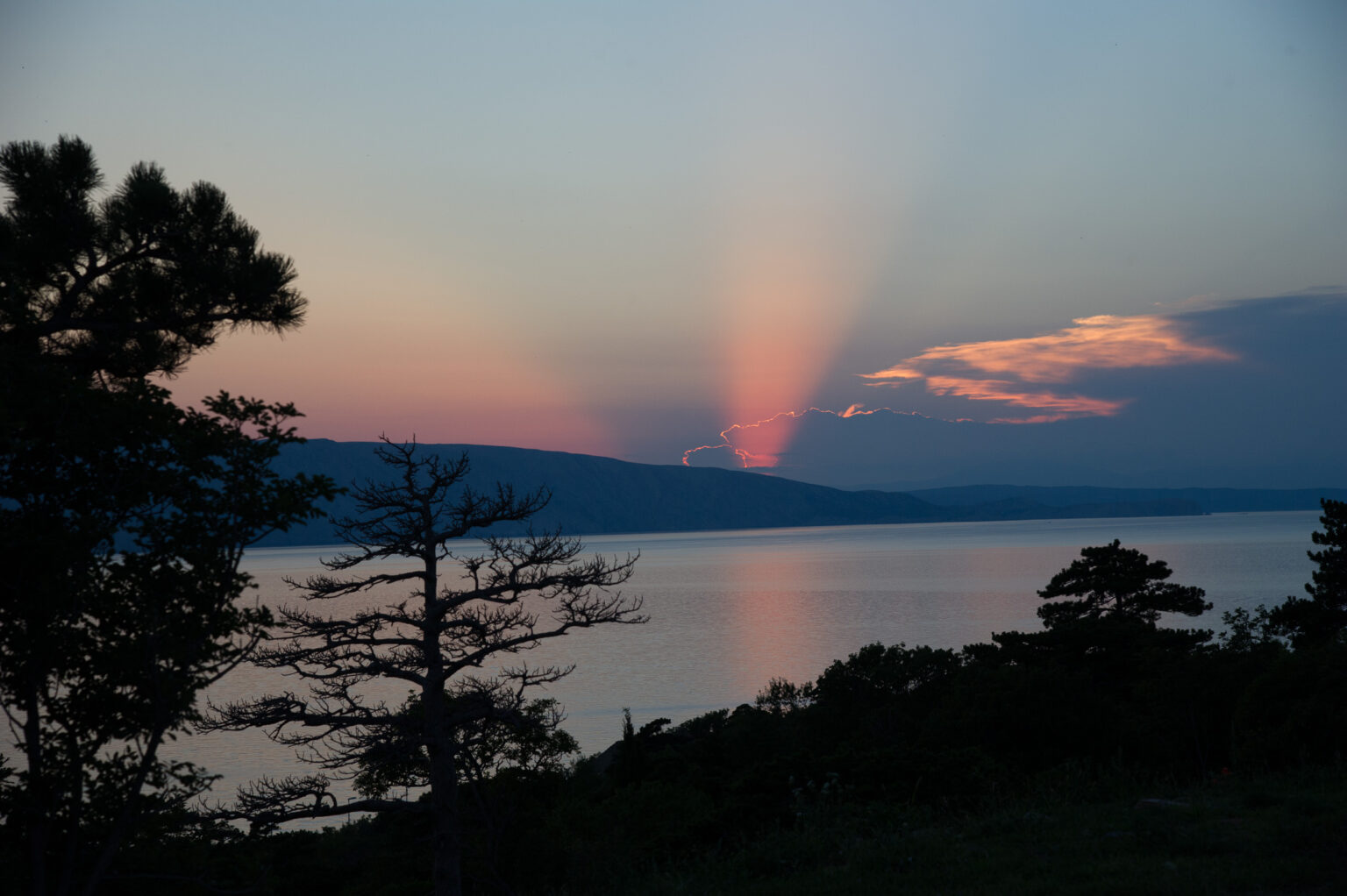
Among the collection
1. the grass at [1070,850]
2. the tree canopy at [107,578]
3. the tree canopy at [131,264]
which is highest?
the tree canopy at [131,264]

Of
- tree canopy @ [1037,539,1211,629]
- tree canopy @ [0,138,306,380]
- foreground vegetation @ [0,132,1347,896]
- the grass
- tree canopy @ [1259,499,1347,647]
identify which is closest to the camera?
the grass

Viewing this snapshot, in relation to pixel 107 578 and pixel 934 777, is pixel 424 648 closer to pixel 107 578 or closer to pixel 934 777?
pixel 934 777

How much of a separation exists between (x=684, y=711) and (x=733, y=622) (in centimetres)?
4928

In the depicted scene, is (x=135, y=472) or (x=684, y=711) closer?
(x=135, y=472)

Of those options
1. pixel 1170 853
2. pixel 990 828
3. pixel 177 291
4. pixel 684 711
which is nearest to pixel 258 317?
pixel 177 291

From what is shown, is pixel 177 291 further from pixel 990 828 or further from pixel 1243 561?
pixel 1243 561

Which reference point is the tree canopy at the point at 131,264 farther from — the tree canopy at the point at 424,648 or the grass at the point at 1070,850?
the grass at the point at 1070,850

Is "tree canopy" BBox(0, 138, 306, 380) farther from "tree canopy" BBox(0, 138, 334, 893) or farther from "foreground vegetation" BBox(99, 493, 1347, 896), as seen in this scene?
"foreground vegetation" BBox(99, 493, 1347, 896)

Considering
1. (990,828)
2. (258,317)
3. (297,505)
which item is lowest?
(990,828)

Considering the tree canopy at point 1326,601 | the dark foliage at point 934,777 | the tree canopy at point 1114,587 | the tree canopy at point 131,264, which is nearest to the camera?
the dark foliage at point 934,777

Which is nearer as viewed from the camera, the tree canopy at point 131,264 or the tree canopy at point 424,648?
the tree canopy at point 131,264

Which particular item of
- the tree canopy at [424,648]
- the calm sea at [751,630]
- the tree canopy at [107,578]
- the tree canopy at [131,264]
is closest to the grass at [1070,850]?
the tree canopy at [107,578]

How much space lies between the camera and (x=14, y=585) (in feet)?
25.8

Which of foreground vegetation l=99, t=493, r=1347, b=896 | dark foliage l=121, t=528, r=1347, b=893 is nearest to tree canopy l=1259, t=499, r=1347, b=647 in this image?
foreground vegetation l=99, t=493, r=1347, b=896
